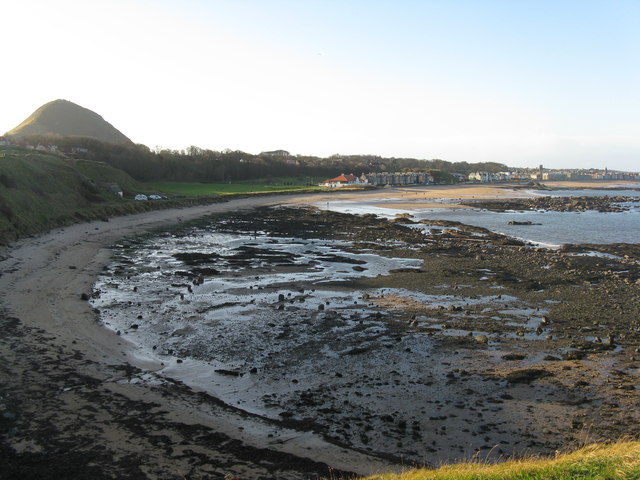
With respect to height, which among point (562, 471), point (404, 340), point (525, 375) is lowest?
point (525, 375)

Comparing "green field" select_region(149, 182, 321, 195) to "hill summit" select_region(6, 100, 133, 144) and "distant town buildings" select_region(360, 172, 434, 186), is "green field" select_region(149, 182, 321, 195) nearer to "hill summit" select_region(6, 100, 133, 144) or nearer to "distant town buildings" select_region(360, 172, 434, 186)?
"distant town buildings" select_region(360, 172, 434, 186)

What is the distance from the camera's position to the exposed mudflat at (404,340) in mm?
9680

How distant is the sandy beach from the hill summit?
169 metres

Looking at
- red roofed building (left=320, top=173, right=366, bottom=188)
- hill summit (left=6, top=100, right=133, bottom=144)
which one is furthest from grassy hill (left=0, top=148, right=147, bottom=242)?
hill summit (left=6, top=100, right=133, bottom=144)

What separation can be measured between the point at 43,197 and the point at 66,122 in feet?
509

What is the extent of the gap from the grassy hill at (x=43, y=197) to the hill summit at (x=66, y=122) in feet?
406

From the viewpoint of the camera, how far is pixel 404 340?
1448 cm

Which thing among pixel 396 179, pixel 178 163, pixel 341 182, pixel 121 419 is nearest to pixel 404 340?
pixel 121 419

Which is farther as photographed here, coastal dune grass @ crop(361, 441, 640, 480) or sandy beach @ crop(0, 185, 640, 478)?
sandy beach @ crop(0, 185, 640, 478)

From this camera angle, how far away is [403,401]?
10.6 meters

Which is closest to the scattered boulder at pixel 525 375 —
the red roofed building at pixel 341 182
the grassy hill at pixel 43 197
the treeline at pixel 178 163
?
the grassy hill at pixel 43 197

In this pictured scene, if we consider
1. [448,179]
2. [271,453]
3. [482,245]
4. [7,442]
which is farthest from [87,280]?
[448,179]

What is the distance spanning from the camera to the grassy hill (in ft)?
110

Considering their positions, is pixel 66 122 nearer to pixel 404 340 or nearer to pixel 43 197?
pixel 43 197
